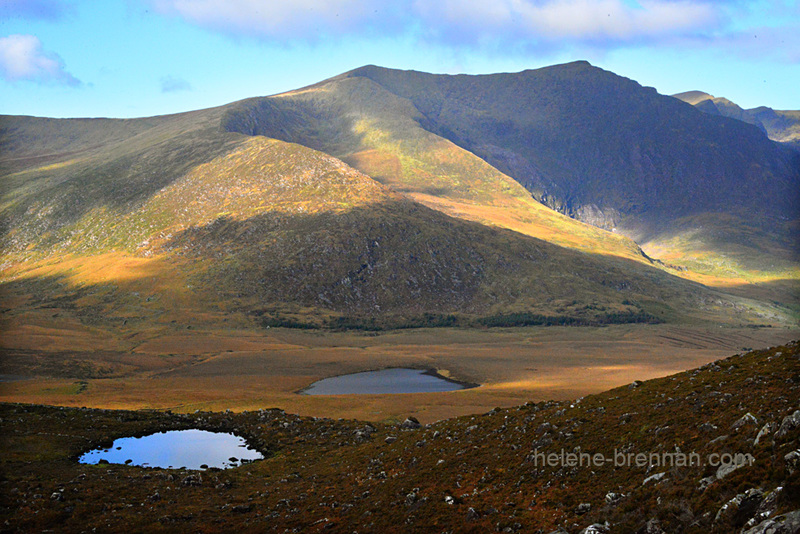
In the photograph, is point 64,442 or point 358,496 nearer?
point 358,496

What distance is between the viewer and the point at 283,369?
14675 centimetres

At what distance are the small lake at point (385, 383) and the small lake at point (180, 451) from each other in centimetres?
5297

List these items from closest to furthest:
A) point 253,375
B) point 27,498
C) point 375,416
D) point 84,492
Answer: point 27,498 → point 84,492 → point 375,416 → point 253,375

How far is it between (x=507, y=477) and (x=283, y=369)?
118021mm

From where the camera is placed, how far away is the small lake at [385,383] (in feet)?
405

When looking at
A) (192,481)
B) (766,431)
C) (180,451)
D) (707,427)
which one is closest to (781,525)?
(766,431)

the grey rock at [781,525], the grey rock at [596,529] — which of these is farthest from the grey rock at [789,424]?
the grey rock at [596,529]

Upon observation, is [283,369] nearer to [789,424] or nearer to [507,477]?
[507,477]

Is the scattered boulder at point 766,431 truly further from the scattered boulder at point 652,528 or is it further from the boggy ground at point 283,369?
the boggy ground at point 283,369

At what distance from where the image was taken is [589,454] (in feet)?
110

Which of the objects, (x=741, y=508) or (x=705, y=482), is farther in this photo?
(x=705, y=482)

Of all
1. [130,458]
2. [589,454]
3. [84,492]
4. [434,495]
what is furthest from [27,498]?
[589,454]

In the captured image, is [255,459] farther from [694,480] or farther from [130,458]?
[694,480]

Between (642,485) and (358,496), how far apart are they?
18131mm
